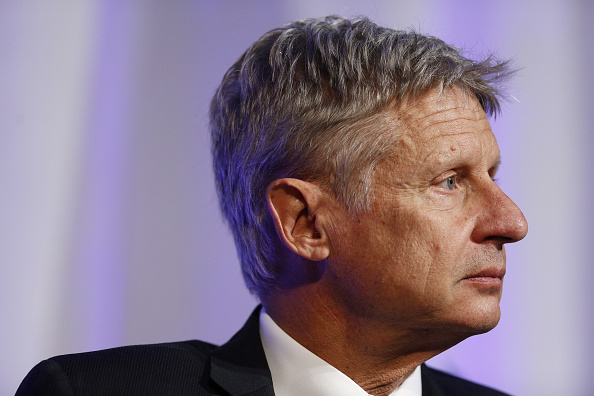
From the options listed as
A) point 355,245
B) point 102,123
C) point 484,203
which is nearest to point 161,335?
point 102,123

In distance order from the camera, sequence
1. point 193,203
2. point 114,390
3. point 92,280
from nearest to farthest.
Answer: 1. point 114,390
2. point 92,280
3. point 193,203

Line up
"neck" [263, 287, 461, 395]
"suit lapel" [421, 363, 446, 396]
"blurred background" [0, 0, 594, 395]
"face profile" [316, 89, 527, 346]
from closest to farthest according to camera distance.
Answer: "face profile" [316, 89, 527, 346], "neck" [263, 287, 461, 395], "suit lapel" [421, 363, 446, 396], "blurred background" [0, 0, 594, 395]

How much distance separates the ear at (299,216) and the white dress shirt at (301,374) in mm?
251

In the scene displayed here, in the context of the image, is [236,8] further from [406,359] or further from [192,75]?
[406,359]

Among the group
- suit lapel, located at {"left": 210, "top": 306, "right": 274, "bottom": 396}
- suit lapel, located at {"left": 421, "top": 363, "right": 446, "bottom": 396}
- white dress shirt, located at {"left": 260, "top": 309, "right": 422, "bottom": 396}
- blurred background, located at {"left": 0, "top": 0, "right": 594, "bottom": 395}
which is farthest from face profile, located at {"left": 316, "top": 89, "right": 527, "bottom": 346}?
blurred background, located at {"left": 0, "top": 0, "right": 594, "bottom": 395}

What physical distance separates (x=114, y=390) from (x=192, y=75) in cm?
141

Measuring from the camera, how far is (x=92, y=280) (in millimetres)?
2396

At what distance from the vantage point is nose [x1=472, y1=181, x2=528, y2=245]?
157cm

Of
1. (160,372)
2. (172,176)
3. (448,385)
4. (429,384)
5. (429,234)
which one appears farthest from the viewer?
(172,176)

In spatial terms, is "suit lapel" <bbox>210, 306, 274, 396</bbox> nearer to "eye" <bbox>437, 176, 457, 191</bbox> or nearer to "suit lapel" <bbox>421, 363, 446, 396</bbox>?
"suit lapel" <bbox>421, 363, 446, 396</bbox>

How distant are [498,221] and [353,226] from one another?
0.34 metres

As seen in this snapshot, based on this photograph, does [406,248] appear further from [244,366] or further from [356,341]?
[244,366]

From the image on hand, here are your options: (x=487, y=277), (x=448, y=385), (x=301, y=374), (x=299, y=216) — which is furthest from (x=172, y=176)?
(x=487, y=277)

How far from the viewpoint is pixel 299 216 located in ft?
5.63
